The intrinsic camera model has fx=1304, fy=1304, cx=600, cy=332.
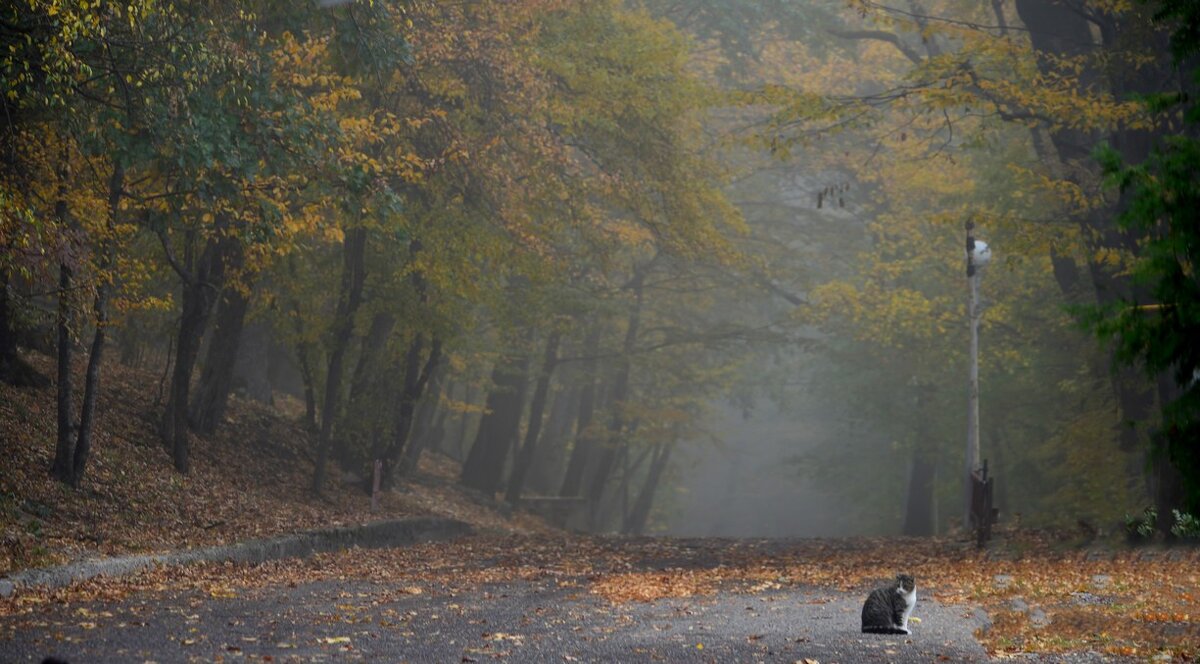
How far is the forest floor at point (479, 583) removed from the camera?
30.4 feet

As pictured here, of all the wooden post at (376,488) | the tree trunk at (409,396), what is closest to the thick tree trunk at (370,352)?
the tree trunk at (409,396)

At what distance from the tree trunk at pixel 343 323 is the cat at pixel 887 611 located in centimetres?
1367

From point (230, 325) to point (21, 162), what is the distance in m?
6.89

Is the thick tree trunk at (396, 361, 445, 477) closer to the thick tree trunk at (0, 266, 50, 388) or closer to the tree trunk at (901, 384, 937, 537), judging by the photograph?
the thick tree trunk at (0, 266, 50, 388)

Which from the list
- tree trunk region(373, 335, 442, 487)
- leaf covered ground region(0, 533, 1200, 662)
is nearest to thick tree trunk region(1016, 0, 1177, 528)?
leaf covered ground region(0, 533, 1200, 662)

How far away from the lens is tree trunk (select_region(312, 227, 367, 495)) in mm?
22047

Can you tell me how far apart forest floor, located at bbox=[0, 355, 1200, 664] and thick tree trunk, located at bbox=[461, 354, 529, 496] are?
8.68m

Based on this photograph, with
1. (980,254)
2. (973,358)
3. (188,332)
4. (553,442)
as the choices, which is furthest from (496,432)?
(188,332)

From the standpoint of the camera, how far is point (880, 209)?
1598 inches

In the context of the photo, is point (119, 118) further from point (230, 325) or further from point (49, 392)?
point (230, 325)

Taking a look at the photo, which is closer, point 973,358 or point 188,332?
point 188,332

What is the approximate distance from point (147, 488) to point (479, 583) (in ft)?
17.2

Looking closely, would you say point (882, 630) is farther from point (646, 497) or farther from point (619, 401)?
point (646, 497)

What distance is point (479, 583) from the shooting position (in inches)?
585
